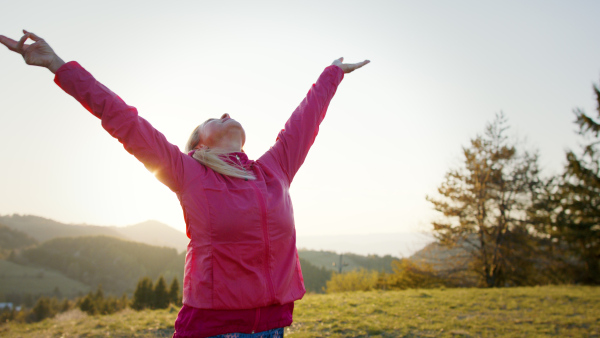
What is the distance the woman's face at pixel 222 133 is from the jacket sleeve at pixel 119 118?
42cm

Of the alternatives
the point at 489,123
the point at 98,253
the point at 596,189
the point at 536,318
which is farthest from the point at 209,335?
the point at 98,253

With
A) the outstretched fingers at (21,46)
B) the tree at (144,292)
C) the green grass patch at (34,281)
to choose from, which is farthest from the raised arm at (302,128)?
the green grass patch at (34,281)

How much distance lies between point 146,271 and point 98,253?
42.7 feet

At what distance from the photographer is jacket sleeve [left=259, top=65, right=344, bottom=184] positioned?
2.24m

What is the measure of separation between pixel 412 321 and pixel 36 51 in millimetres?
7506

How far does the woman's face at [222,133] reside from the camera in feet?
6.89

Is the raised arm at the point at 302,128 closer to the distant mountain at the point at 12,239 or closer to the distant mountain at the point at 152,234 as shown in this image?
the distant mountain at the point at 12,239

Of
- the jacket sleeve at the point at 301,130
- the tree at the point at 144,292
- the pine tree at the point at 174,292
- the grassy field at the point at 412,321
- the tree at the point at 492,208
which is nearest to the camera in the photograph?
the jacket sleeve at the point at 301,130

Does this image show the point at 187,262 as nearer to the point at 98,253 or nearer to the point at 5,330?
the point at 5,330

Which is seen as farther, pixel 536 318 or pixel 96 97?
pixel 536 318

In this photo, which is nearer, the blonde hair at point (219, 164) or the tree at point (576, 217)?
the blonde hair at point (219, 164)

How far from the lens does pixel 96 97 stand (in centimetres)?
163

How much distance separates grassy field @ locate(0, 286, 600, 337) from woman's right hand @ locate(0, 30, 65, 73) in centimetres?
554

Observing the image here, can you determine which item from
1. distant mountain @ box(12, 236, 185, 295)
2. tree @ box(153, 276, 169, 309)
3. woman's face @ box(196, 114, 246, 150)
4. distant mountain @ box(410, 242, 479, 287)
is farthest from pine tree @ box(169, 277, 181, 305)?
woman's face @ box(196, 114, 246, 150)
